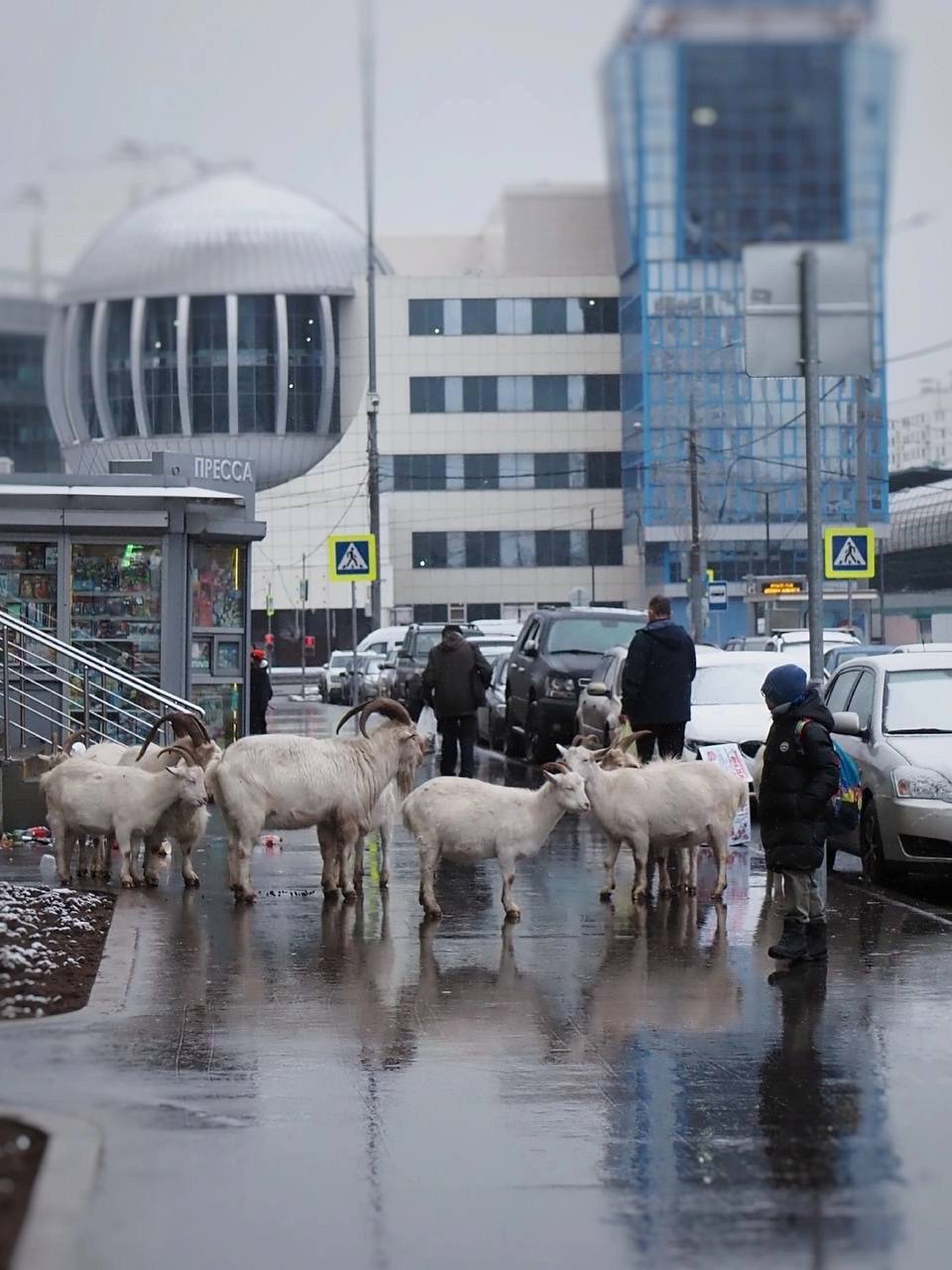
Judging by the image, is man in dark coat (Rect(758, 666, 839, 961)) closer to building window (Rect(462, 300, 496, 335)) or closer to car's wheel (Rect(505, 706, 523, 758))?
car's wheel (Rect(505, 706, 523, 758))

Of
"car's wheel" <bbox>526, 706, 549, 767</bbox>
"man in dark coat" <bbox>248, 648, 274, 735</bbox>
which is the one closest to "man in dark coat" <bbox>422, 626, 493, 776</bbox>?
"car's wheel" <bbox>526, 706, 549, 767</bbox>

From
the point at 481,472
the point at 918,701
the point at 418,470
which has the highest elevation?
the point at 418,470

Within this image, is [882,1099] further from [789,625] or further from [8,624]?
[789,625]

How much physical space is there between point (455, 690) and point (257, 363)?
83.3 m

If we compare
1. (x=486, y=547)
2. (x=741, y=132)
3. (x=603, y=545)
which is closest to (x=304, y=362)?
(x=486, y=547)

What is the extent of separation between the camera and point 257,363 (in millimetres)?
104250

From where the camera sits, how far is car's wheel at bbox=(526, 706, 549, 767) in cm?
2827

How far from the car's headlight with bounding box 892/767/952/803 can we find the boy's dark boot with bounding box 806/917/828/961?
3566 millimetres

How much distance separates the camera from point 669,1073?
8.56 metres

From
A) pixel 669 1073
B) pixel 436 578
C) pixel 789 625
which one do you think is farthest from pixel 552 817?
pixel 436 578

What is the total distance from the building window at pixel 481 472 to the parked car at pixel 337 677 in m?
42.5

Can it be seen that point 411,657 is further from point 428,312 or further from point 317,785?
point 428,312

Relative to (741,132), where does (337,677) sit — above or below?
below

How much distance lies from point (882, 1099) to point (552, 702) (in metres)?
19.9
